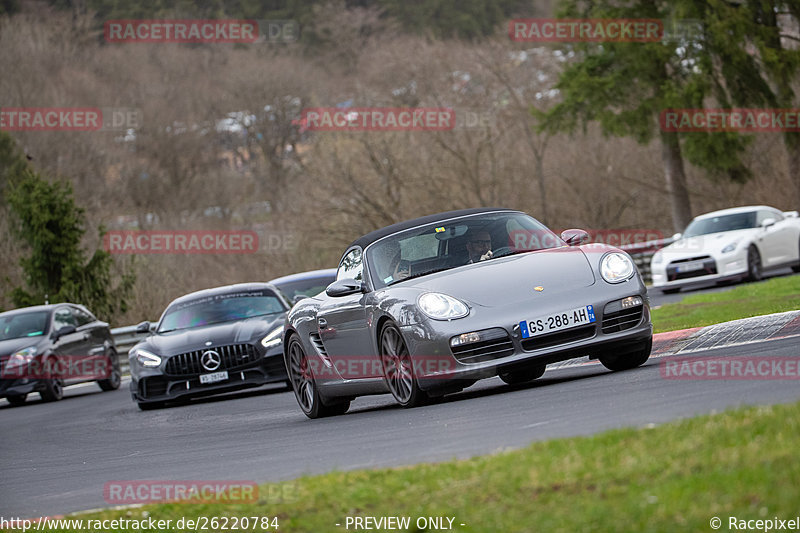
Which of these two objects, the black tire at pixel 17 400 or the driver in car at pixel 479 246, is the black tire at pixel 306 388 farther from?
the black tire at pixel 17 400

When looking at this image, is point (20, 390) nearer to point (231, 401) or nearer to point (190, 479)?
point (231, 401)

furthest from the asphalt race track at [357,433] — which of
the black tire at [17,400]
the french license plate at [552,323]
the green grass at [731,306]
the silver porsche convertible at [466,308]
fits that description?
the black tire at [17,400]

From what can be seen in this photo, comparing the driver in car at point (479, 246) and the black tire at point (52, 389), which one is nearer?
the driver in car at point (479, 246)

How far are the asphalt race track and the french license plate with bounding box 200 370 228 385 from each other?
75.3 inches

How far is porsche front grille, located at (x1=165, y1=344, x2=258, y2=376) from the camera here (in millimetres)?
17453

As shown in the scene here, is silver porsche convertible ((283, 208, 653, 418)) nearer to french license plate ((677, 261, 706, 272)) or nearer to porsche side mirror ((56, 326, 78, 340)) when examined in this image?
porsche side mirror ((56, 326, 78, 340))

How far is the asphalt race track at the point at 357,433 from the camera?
26.5 ft

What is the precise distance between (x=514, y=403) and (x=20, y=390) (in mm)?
14314

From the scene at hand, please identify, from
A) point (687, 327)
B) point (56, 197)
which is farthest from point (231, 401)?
point (56, 197)

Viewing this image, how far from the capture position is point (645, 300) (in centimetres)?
1112

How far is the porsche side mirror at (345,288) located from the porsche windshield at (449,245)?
165mm

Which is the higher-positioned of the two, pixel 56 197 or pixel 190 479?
pixel 56 197

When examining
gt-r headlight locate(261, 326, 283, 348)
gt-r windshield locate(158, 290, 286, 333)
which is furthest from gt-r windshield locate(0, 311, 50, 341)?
gt-r headlight locate(261, 326, 283, 348)

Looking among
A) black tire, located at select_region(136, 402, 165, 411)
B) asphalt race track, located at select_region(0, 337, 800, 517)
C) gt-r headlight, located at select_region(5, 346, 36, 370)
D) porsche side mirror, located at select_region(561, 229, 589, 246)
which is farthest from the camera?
gt-r headlight, located at select_region(5, 346, 36, 370)
